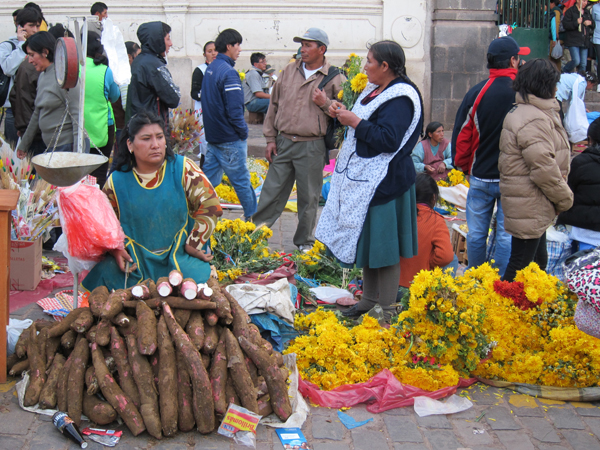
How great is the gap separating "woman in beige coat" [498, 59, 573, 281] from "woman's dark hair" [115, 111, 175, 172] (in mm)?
2283

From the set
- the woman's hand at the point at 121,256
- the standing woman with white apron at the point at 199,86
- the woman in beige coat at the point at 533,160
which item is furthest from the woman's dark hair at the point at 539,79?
the standing woman with white apron at the point at 199,86

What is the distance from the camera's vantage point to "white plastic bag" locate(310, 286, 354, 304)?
4.55m

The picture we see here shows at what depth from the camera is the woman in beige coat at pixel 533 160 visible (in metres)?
3.98

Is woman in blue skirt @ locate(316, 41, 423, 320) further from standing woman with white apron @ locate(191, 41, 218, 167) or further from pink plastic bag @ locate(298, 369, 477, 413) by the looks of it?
standing woman with white apron @ locate(191, 41, 218, 167)

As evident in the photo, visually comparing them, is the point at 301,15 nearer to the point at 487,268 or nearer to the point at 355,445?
the point at 487,268

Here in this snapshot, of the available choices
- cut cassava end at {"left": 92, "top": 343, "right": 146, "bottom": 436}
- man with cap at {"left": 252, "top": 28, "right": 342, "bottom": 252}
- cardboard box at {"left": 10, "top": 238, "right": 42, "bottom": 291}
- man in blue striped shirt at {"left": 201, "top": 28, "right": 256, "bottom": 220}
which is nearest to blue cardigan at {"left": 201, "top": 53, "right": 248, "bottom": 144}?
man in blue striped shirt at {"left": 201, "top": 28, "right": 256, "bottom": 220}

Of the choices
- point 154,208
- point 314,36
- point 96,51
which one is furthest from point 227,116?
point 154,208

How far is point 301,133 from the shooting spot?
553cm

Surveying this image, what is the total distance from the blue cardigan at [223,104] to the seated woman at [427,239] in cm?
236

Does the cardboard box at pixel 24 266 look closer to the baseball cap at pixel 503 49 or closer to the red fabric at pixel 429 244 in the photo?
the red fabric at pixel 429 244

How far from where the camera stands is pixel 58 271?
514 cm

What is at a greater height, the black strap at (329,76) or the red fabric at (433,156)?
the black strap at (329,76)

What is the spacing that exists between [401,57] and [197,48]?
8.11 m

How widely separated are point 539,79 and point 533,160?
1.77ft
